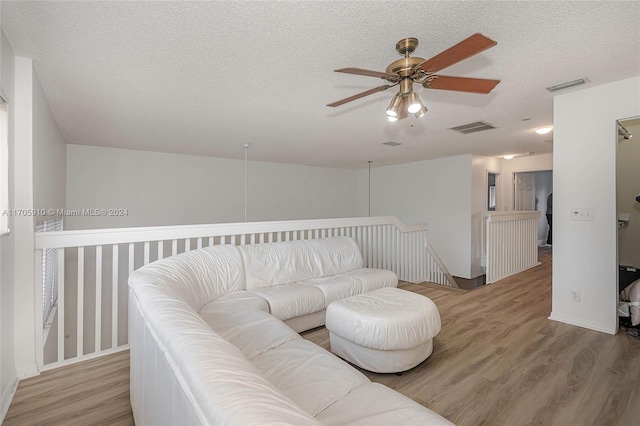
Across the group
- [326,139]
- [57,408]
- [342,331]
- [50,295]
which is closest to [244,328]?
[342,331]

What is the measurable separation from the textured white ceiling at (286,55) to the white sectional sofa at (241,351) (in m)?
1.48

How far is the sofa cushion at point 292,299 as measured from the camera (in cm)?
253

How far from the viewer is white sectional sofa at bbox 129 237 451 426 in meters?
0.73

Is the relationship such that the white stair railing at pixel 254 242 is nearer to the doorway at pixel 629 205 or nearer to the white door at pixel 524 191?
the doorway at pixel 629 205

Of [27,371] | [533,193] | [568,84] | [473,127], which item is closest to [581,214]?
[568,84]

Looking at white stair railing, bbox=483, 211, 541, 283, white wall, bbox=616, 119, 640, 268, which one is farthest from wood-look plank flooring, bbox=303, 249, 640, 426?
white wall, bbox=616, 119, 640, 268

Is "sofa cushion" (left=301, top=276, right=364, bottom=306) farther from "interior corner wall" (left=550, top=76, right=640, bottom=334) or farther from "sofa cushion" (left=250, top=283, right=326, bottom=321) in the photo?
"interior corner wall" (left=550, top=76, right=640, bottom=334)

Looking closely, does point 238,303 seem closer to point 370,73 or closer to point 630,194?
point 370,73

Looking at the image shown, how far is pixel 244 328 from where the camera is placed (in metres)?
1.92

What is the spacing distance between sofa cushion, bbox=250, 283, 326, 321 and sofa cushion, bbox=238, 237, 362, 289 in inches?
6.2

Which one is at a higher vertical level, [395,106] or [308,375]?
[395,106]

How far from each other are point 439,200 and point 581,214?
3620mm

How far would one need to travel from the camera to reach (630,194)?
11.1ft

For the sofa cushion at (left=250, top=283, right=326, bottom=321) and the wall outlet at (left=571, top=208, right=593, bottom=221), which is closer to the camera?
the sofa cushion at (left=250, top=283, right=326, bottom=321)
